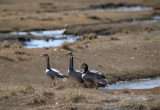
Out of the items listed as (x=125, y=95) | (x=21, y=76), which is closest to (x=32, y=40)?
(x=21, y=76)

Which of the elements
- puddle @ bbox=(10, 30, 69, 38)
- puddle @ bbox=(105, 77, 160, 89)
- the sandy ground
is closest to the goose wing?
the sandy ground

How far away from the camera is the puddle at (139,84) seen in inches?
612

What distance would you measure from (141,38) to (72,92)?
52.3ft

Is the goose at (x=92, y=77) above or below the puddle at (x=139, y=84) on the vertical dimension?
above

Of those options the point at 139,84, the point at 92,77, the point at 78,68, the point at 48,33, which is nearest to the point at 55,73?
the point at 92,77


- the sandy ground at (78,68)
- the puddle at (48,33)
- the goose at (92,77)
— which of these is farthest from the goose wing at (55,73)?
the puddle at (48,33)

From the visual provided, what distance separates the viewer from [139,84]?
16.2m

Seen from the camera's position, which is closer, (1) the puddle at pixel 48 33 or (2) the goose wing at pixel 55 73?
(2) the goose wing at pixel 55 73

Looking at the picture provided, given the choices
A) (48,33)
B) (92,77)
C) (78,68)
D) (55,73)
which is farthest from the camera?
(48,33)

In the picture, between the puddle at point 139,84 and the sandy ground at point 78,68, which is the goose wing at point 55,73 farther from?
the puddle at point 139,84

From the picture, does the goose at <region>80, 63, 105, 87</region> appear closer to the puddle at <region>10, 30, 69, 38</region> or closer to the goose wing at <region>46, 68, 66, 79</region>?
the goose wing at <region>46, 68, 66, 79</region>

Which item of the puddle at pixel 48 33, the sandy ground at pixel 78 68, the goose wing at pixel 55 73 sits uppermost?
the goose wing at pixel 55 73

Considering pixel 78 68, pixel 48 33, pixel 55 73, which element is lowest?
pixel 48 33

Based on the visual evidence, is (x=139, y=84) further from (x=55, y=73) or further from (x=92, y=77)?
(x=55, y=73)
